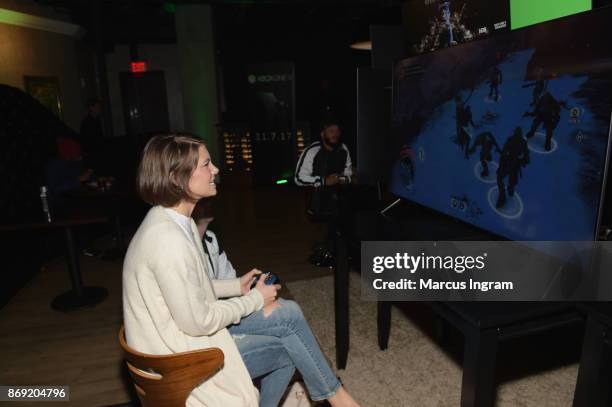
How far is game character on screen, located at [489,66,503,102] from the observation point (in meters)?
1.52

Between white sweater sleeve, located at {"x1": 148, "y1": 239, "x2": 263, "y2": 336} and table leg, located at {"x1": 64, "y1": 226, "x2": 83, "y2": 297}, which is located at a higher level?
white sweater sleeve, located at {"x1": 148, "y1": 239, "x2": 263, "y2": 336}

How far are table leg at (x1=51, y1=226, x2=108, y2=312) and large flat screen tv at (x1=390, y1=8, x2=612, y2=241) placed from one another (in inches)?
102

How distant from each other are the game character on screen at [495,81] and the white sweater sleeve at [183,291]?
1177mm

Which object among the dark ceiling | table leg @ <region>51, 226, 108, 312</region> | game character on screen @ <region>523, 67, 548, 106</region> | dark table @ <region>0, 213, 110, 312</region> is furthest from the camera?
the dark ceiling

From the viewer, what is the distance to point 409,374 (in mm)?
2258

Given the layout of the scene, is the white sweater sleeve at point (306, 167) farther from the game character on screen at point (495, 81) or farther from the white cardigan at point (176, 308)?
the white cardigan at point (176, 308)

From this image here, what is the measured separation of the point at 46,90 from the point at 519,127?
7.44m

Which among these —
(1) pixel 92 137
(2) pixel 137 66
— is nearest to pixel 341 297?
(1) pixel 92 137

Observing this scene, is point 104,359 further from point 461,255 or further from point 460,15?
point 460,15

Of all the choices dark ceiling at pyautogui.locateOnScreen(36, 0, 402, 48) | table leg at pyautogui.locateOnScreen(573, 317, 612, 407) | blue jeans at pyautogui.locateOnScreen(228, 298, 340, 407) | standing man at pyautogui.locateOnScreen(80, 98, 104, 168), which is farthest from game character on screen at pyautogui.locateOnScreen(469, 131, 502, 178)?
dark ceiling at pyautogui.locateOnScreen(36, 0, 402, 48)

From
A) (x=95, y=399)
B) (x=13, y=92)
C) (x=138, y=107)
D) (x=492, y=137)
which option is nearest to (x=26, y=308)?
(x=95, y=399)

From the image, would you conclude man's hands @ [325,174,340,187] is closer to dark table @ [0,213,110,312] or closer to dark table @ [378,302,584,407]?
dark table @ [0,213,110,312]

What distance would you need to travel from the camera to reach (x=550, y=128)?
1.33 meters

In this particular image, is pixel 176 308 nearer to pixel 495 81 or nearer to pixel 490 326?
pixel 490 326
